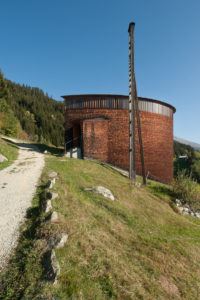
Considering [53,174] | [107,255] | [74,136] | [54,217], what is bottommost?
[107,255]

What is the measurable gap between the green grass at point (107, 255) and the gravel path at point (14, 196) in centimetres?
40

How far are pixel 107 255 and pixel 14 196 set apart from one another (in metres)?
5.56

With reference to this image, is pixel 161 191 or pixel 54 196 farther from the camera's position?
pixel 161 191

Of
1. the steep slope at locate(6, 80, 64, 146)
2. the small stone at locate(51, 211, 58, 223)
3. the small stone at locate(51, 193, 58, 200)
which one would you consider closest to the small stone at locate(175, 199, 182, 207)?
the small stone at locate(51, 193, 58, 200)

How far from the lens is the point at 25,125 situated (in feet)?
277

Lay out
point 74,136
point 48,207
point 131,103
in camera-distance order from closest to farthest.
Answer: point 48,207, point 131,103, point 74,136

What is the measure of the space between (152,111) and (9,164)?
590 inches

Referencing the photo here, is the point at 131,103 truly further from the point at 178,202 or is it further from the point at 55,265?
the point at 55,265

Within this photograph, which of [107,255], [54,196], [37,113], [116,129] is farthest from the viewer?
[37,113]

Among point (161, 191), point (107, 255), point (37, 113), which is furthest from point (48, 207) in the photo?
point (37, 113)

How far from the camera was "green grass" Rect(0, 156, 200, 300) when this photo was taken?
5.87 m

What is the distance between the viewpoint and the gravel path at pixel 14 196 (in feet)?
25.0

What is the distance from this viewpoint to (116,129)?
25.5m

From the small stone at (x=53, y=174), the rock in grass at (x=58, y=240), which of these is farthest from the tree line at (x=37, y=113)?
the rock in grass at (x=58, y=240)
